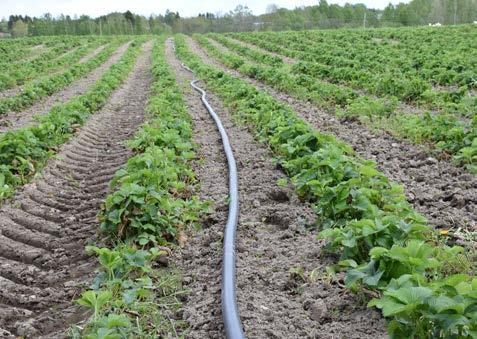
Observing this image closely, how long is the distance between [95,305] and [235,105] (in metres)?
8.83

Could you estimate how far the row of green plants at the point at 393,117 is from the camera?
6.80 meters

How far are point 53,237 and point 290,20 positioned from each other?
7176cm

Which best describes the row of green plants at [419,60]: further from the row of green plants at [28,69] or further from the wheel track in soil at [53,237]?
the row of green plants at [28,69]

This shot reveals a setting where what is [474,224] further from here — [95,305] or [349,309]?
[95,305]

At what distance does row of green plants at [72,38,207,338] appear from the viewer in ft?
11.2

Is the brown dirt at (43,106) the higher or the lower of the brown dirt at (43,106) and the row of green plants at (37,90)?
the lower

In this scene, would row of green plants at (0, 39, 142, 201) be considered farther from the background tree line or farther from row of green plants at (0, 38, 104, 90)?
the background tree line

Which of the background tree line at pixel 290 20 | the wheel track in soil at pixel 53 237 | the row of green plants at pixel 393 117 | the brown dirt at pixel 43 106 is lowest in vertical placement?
the wheel track in soil at pixel 53 237

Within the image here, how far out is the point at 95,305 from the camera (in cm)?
332

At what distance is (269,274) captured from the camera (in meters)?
4.11

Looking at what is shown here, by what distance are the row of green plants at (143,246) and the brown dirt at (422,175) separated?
87.3 inches

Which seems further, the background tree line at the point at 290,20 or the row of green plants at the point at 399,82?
the background tree line at the point at 290,20

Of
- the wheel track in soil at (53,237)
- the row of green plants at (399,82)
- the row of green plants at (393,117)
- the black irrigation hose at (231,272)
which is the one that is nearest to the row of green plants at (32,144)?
the wheel track in soil at (53,237)

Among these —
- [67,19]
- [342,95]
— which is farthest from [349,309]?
[67,19]
